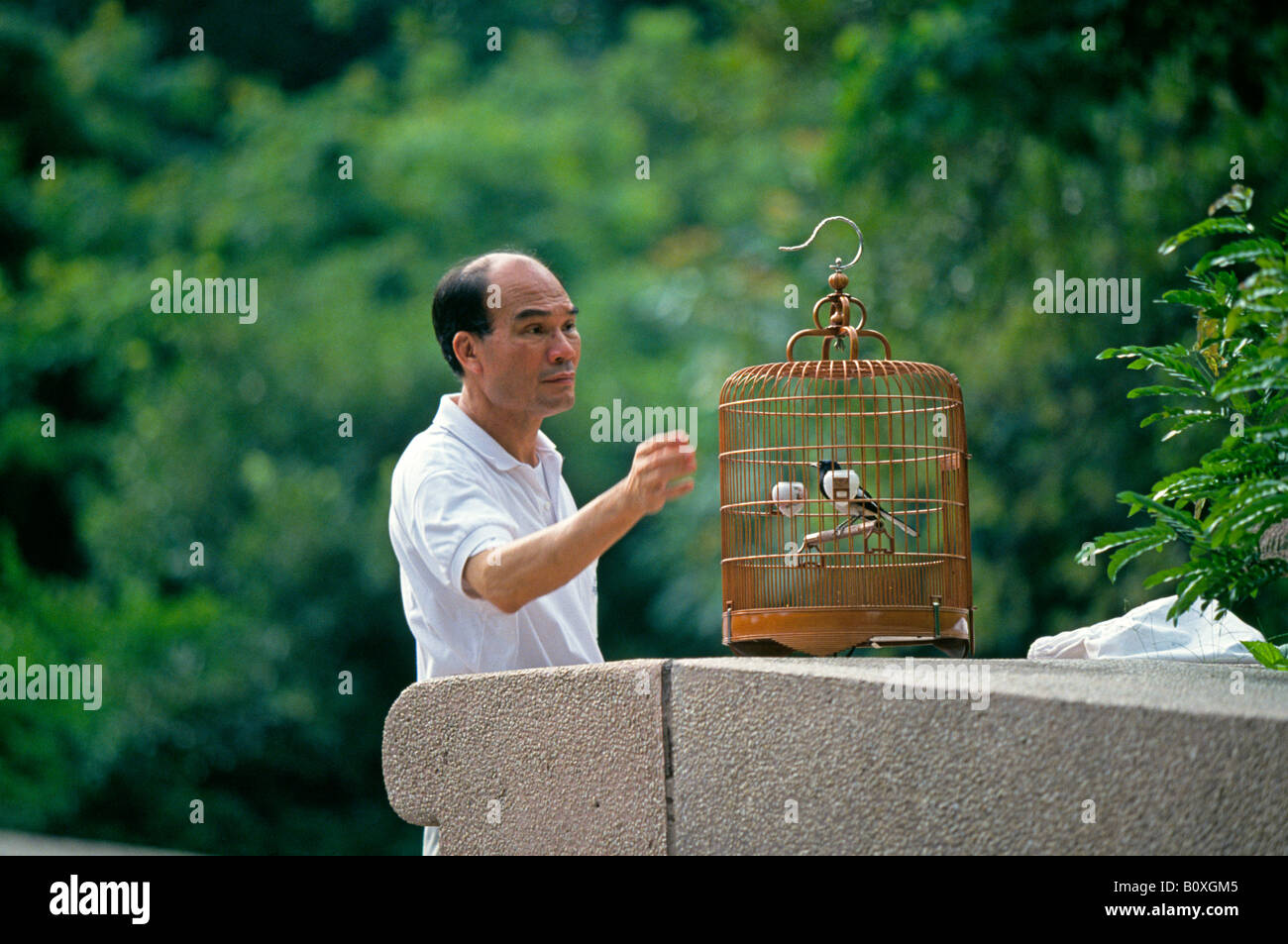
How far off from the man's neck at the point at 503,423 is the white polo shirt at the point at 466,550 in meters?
0.04

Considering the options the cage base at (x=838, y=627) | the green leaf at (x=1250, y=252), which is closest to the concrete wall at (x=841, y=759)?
the cage base at (x=838, y=627)

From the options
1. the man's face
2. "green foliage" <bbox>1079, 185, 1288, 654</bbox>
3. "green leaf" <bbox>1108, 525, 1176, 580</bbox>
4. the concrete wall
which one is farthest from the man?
"green foliage" <bbox>1079, 185, 1288, 654</bbox>

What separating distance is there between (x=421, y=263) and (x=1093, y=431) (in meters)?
10.2

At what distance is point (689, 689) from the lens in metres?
4.08

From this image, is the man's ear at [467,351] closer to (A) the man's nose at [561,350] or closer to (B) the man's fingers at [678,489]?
(A) the man's nose at [561,350]

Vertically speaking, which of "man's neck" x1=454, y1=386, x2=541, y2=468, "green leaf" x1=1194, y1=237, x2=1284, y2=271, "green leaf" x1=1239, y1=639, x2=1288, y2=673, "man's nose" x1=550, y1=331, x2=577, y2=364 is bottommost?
"green leaf" x1=1239, y1=639, x2=1288, y2=673

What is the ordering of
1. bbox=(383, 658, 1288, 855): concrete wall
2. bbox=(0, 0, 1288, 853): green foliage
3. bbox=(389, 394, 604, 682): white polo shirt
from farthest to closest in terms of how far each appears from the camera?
bbox=(0, 0, 1288, 853): green foliage, bbox=(389, 394, 604, 682): white polo shirt, bbox=(383, 658, 1288, 855): concrete wall

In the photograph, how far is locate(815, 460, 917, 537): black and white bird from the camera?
488cm

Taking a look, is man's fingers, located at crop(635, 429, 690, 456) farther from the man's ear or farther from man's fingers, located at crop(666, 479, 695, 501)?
the man's ear

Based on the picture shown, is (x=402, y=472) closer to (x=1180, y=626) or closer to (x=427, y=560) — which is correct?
(x=427, y=560)

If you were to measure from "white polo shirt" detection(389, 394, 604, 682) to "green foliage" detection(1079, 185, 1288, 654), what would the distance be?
1.52 meters

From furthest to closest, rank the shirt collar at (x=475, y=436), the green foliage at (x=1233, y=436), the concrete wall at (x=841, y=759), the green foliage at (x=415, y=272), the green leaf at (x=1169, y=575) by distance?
the green foliage at (x=415, y=272) < the shirt collar at (x=475, y=436) < the green leaf at (x=1169, y=575) < the green foliage at (x=1233, y=436) < the concrete wall at (x=841, y=759)

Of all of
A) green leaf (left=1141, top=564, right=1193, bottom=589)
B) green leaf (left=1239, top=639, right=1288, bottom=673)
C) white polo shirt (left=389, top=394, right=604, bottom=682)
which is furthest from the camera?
white polo shirt (left=389, top=394, right=604, bottom=682)

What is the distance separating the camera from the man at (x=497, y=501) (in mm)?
4449
